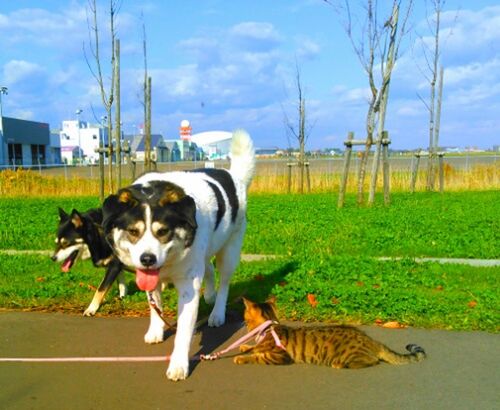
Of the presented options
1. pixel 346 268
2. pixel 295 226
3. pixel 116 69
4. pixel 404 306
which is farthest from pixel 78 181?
pixel 404 306

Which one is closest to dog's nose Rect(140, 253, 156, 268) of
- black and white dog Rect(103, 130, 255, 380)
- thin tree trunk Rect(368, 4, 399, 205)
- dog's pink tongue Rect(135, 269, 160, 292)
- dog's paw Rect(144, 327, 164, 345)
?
black and white dog Rect(103, 130, 255, 380)

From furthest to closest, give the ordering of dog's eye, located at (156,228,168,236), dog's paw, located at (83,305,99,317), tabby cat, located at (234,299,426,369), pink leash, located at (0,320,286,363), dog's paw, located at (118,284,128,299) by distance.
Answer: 1. dog's paw, located at (118,284,128,299)
2. dog's paw, located at (83,305,99,317)
3. pink leash, located at (0,320,286,363)
4. tabby cat, located at (234,299,426,369)
5. dog's eye, located at (156,228,168,236)

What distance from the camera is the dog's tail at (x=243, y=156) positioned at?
625cm

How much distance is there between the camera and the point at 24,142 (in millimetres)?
65562

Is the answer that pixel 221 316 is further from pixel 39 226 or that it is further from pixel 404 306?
pixel 39 226

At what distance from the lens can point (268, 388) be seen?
399cm

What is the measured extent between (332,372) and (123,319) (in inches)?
99.7

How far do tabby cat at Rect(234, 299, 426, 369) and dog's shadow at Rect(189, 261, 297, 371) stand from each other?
396 mm

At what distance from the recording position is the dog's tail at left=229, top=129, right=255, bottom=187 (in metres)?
6.25

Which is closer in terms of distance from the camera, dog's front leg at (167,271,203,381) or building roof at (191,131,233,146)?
dog's front leg at (167,271,203,381)

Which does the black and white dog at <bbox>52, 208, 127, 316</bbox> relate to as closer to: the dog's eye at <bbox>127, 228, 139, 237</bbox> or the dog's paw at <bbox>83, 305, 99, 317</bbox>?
the dog's paw at <bbox>83, 305, 99, 317</bbox>

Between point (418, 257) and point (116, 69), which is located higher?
point (116, 69)

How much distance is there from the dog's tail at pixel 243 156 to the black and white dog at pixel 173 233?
0.96 metres

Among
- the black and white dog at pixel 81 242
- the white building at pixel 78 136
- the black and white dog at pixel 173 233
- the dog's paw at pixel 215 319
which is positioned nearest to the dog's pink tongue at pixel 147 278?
the black and white dog at pixel 173 233
